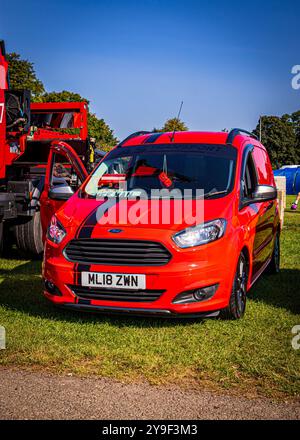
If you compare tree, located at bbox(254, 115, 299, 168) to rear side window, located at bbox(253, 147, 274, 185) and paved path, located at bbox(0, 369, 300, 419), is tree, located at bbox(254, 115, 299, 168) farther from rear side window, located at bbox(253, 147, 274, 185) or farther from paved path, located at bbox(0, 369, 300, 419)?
paved path, located at bbox(0, 369, 300, 419)

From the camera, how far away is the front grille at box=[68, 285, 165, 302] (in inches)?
187

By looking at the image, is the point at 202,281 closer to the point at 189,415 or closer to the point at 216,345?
Result: the point at 216,345

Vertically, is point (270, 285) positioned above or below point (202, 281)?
below

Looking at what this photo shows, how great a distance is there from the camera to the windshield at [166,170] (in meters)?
5.56

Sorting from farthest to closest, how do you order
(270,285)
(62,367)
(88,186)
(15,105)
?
(15,105) < (270,285) < (88,186) < (62,367)

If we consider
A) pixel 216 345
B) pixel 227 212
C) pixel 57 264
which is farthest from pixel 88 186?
pixel 216 345

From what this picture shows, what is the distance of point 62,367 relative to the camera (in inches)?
160

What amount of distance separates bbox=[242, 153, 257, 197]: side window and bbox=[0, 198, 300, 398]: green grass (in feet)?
3.90

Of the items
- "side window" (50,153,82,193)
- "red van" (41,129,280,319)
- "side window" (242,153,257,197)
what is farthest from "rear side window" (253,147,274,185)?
"side window" (50,153,82,193)

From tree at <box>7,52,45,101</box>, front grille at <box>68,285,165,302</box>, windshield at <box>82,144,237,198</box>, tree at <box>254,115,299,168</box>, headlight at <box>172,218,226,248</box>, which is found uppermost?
tree at <box>7,52,45,101</box>

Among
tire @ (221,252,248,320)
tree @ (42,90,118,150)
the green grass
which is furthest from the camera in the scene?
tree @ (42,90,118,150)

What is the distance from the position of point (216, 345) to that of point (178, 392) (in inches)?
38.8

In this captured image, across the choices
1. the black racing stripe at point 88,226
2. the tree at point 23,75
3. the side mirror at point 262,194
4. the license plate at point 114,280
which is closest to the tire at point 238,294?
the side mirror at point 262,194

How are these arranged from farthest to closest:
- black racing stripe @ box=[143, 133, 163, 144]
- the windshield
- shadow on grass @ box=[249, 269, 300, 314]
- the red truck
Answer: the red truck < black racing stripe @ box=[143, 133, 163, 144] < shadow on grass @ box=[249, 269, 300, 314] < the windshield
